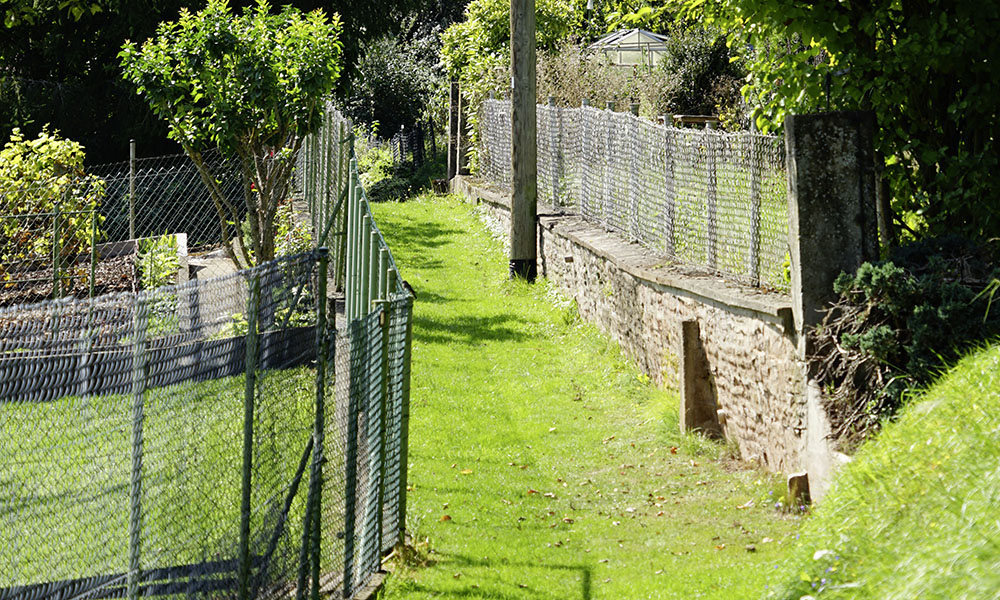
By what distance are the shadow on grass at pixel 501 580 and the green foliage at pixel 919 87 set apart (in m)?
3.19

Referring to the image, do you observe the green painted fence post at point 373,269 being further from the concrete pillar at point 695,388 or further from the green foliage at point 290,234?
the green foliage at point 290,234

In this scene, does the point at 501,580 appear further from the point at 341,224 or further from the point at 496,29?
the point at 496,29

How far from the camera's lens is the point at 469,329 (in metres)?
12.4

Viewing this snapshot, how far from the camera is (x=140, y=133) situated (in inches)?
811

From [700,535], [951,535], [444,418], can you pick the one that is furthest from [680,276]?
[951,535]

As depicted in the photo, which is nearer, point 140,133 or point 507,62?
point 140,133

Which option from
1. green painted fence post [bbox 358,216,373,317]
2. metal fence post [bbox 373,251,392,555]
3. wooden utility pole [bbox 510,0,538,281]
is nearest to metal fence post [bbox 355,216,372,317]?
green painted fence post [bbox 358,216,373,317]

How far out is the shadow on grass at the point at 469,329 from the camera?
469 inches

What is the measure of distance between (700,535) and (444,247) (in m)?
10.9

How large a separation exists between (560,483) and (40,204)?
301 inches

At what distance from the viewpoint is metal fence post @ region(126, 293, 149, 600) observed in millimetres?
3908

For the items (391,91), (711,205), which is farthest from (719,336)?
(391,91)

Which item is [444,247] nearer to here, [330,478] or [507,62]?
[507,62]

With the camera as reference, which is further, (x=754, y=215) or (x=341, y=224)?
(x=341, y=224)
